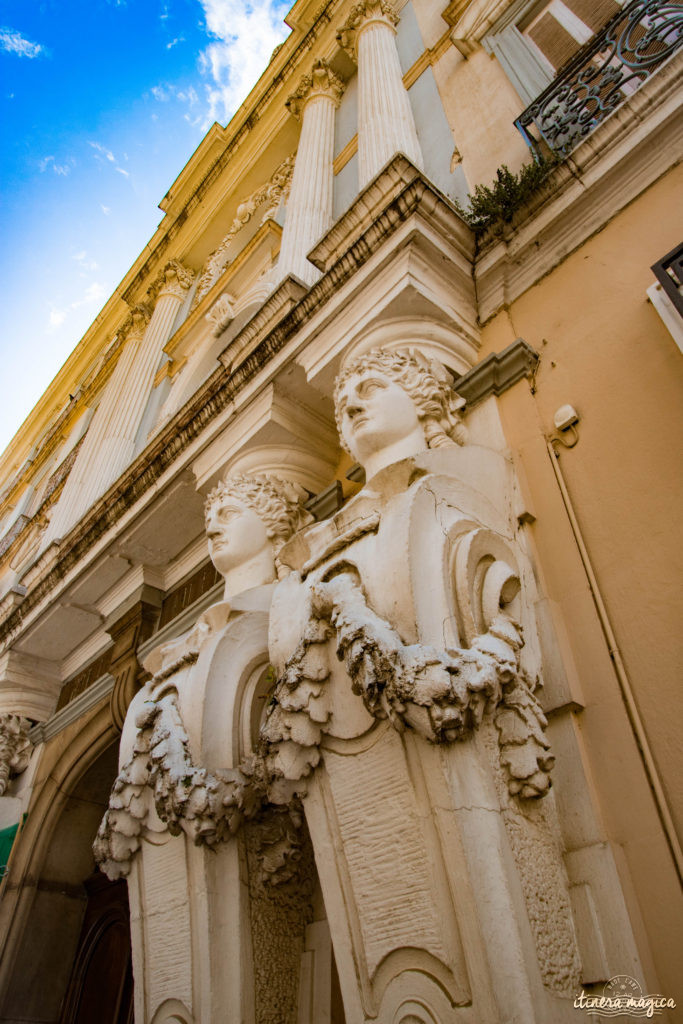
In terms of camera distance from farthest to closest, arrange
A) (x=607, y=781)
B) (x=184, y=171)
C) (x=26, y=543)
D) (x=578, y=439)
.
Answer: (x=184, y=171) → (x=26, y=543) → (x=578, y=439) → (x=607, y=781)

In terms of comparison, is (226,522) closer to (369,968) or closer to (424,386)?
(424,386)

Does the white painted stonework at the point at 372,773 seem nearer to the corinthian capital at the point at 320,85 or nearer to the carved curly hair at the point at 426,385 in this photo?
the carved curly hair at the point at 426,385

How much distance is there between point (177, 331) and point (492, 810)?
904 cm

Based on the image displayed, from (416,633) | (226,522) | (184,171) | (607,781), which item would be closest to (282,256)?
(226,522)

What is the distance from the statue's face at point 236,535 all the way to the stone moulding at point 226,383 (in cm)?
97

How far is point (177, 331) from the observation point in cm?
938

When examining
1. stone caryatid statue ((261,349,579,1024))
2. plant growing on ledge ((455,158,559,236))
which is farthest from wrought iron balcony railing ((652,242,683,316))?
plant growing on ledge ((455,158,559,236))

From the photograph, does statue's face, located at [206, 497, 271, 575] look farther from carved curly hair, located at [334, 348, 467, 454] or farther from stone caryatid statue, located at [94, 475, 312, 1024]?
carved curly hair, located at [334, 348, 467, 454]

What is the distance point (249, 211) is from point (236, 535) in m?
7.86

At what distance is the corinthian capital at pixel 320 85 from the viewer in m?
8.16

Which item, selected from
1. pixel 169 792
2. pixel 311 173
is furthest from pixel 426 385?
pixel 311 173

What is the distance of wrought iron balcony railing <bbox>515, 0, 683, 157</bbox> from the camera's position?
11.5 ft

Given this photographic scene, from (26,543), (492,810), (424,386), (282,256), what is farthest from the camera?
(26,543)

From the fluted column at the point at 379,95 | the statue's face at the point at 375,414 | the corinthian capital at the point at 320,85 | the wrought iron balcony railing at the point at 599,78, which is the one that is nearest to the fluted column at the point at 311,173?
the corinthian capital at the point at 320,85
